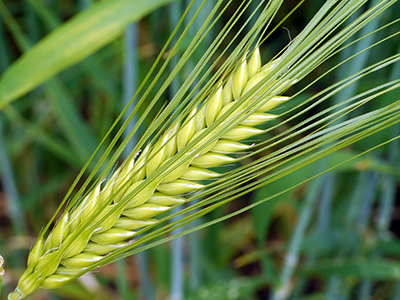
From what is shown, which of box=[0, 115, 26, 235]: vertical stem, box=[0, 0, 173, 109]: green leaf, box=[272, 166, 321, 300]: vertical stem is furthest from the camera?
box=[0, 115, 26, 235]: vertical stem

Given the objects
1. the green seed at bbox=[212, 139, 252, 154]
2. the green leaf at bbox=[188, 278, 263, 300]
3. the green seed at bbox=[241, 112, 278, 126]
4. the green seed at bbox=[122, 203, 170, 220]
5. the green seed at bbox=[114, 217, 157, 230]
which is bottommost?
the green leaf at bbox=[188, 278, 263, 300]

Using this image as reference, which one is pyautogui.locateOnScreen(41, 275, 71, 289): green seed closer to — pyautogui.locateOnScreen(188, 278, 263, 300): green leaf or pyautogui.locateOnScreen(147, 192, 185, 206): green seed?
pyautogui.locateOnScreen(147, 192, 185, 206): green seed

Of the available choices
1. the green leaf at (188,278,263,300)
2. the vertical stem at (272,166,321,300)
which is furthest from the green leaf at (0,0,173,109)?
the green leaf at (188,278,263,300)

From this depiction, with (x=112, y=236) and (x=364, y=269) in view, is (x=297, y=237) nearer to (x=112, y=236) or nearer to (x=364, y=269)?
(x=364, y=269)

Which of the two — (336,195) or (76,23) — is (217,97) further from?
(336,195)

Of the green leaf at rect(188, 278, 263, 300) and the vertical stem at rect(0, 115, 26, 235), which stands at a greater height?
the vertical stem at rect(0, 115, 26, 235)

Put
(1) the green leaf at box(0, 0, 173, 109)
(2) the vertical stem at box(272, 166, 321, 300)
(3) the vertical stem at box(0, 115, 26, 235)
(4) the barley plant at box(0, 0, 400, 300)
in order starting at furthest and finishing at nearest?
1. (3) the vertical stem at box(0, 115, 26, 235)
2. (2) the vertical stem at box(272, 166, 321, 300)
3. (1) the green leaf at box(0, 0, 173, 109)
4. (4) the barley plant at box(0, 0, 400, 300)

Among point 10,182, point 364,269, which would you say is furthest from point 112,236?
point 10,182
